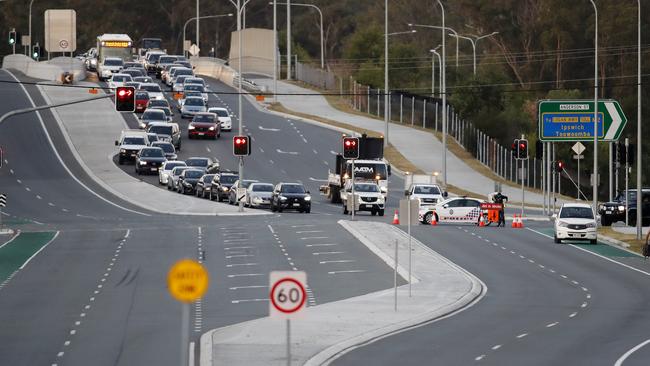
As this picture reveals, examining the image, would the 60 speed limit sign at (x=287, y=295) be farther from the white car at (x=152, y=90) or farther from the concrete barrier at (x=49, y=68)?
the concrete barrier at (x=49, y=68)

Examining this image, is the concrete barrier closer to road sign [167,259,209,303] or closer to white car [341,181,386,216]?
white car [341,181,386,216]

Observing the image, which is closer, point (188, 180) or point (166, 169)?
point (188, 180)

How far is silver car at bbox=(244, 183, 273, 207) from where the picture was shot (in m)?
64.3

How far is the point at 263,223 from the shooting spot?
54.2m

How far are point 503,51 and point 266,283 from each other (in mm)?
95020

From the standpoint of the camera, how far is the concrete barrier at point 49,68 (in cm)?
11992

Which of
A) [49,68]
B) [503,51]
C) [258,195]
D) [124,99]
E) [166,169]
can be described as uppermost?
[503,51]

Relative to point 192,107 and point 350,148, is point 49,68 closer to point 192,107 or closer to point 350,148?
point 192,107

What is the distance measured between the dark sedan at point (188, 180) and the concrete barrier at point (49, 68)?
4913 cm

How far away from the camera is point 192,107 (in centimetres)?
9900

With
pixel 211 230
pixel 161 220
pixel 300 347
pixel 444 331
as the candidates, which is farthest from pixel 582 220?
pixel 300 347

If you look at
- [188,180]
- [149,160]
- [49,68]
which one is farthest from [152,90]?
[188,180]

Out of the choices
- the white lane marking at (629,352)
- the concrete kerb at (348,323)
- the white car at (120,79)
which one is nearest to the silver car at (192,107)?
the white car at (120,79)

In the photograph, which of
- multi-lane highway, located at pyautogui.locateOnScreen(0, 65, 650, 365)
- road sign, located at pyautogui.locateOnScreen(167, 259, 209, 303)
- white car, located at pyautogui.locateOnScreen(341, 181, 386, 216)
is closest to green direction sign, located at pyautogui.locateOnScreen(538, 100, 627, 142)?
multi-lane highway, located at pyautogui.locateOnScreen(0, 65, 650, 365)
